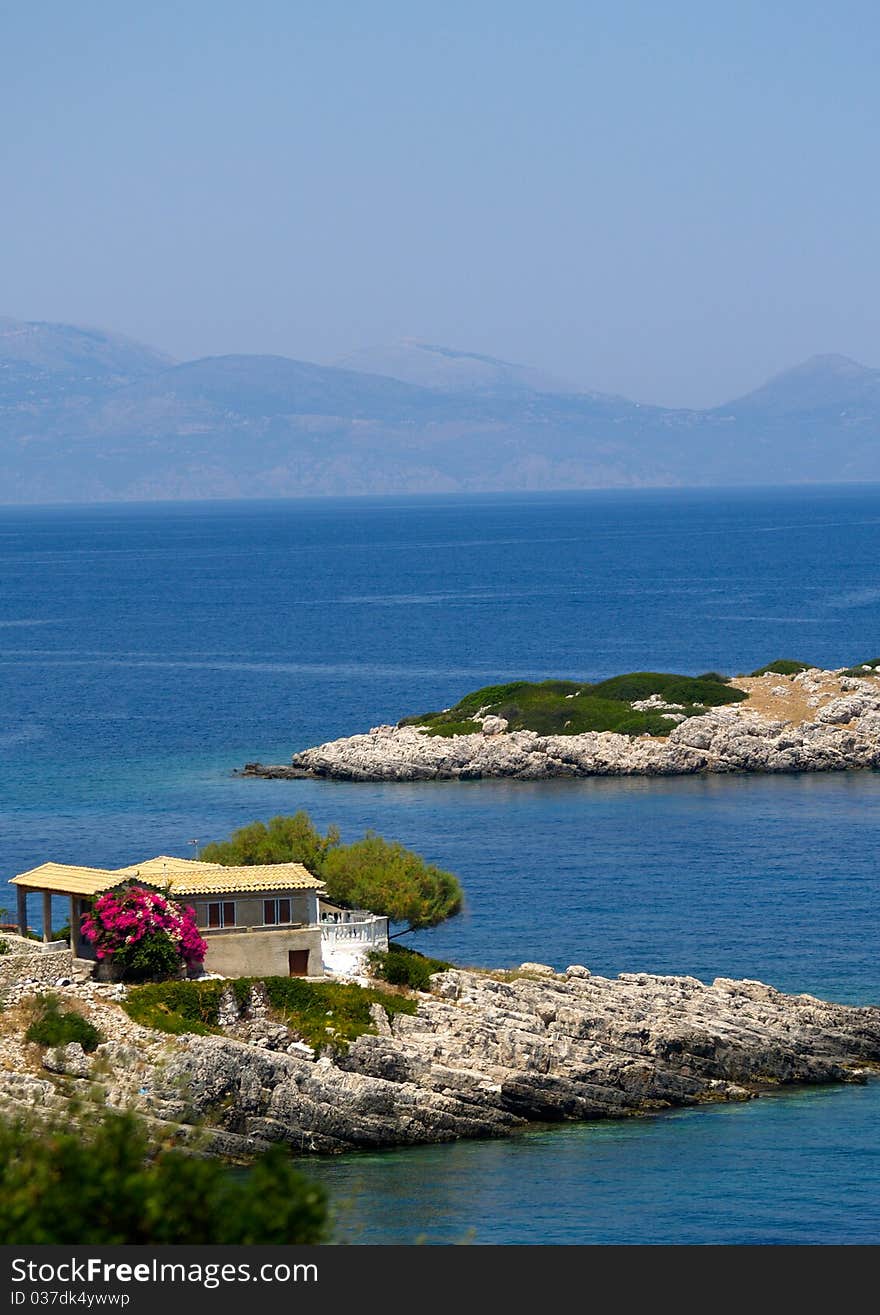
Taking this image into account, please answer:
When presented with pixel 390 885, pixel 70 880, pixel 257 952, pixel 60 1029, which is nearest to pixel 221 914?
pixel 257 952

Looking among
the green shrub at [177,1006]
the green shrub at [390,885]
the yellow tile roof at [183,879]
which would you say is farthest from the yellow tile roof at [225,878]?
the green shrub at [390,885]

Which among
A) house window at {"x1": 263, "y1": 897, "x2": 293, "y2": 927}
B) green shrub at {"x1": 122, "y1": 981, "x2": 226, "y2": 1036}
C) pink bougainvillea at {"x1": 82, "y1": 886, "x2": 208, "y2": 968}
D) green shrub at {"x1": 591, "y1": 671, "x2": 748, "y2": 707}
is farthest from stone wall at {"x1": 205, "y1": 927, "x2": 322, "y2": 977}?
green shrub at {"x1": 591, "y1": 671, "x2": 748, "y2": 707}

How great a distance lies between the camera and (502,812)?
82.6 meters

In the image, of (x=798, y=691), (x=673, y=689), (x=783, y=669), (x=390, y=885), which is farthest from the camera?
(x=783, y=669)

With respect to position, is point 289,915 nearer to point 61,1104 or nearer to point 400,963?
point 400,963

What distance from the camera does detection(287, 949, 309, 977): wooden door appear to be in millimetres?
45094

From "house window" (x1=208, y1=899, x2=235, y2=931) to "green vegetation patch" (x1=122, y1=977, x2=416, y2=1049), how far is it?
1.71m

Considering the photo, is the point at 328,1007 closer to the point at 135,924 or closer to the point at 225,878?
the point at 135,924

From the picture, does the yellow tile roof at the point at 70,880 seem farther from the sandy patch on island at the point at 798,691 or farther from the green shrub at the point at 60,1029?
the sandy patch on island at the point at 798,691

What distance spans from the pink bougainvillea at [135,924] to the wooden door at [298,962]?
2.00m

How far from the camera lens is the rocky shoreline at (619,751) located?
3612 inches

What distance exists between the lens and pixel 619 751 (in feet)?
306

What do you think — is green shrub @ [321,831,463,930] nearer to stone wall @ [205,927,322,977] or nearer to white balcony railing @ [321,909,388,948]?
white balcony railing @ [321,909,388,948]

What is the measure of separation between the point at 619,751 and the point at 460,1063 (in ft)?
170
